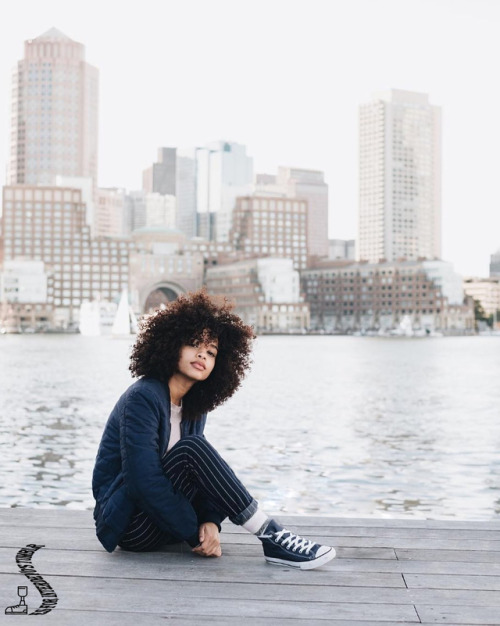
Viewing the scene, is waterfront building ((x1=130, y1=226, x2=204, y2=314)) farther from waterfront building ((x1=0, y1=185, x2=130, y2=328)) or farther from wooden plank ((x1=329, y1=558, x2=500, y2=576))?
wooden plank ((x1=329, y1=558, x2=500, y2=576))

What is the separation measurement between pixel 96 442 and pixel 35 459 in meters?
2.42

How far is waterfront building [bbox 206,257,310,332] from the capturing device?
17688 centimetres

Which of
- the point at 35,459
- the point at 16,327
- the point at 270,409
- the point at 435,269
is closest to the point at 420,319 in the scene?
the point at 435,269

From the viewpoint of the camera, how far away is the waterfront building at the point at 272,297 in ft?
580

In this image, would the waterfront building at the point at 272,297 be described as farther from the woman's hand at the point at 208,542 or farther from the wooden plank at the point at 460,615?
the wooden plank at the point at 460,615

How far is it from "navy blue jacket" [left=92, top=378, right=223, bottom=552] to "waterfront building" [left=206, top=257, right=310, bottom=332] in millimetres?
170296

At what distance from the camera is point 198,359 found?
15.4 feet

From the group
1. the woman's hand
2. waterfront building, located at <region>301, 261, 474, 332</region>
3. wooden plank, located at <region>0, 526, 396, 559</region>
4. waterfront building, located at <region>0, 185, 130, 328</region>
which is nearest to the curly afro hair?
the woman's hand

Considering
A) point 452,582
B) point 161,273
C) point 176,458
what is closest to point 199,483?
point 176,458

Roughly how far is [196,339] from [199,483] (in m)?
0.73

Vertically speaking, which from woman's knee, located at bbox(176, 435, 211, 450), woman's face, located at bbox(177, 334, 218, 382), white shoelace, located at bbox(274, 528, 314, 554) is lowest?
white shoelace, located at bbox(274, 528, 314, 554)

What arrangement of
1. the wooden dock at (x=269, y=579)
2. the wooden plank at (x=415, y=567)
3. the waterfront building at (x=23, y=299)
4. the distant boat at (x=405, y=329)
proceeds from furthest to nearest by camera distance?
the waterfront building at (x=23, y=299)
the distant boat at (x=405, y=329)
the wooden plank at (x=415, y=567)
the wooden dock at (x=269, y=579)

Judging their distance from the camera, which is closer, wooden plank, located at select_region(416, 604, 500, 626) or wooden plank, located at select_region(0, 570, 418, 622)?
wooden plank, located at select_region(416, 604, 500, 626)

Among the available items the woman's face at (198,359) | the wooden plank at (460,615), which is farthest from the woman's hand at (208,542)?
the wooden plank at (460,615)
